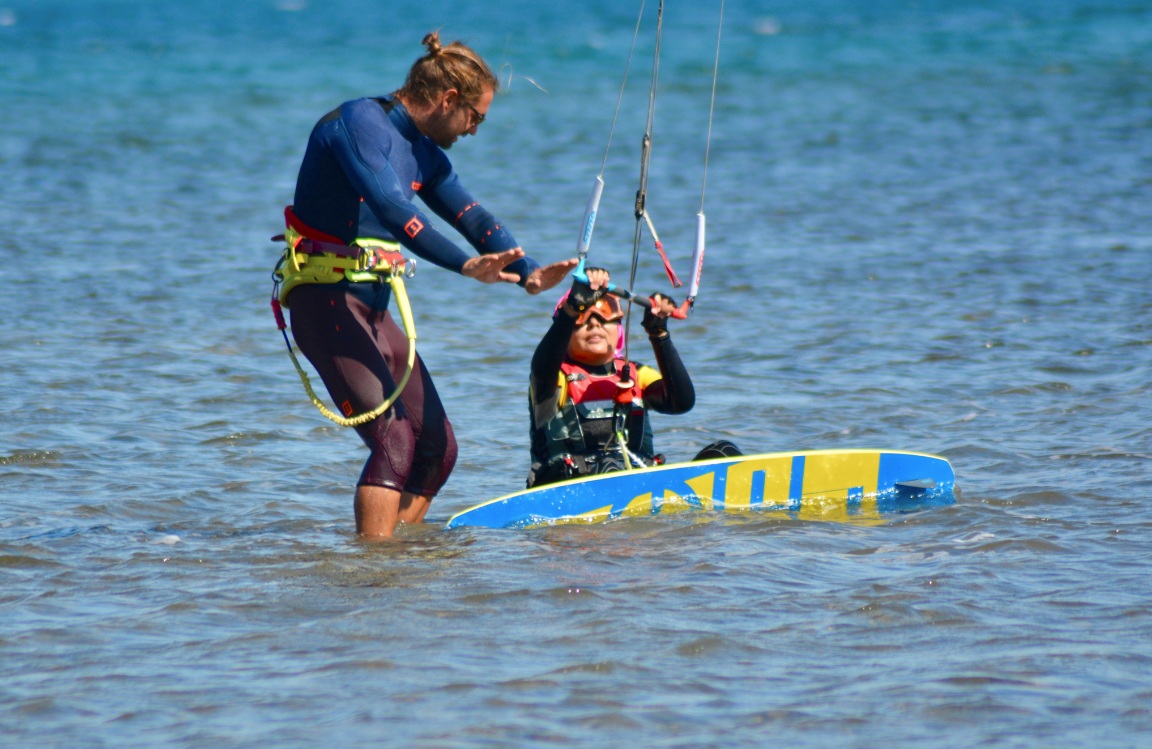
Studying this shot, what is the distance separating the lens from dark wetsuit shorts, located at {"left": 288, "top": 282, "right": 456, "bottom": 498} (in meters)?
5.44

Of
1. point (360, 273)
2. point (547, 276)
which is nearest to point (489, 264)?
point (547, 276)

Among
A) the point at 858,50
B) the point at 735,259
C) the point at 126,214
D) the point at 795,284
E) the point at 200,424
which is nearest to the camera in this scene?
the point at 200,424

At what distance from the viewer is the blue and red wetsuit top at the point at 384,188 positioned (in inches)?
200

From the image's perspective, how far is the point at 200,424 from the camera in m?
8.42

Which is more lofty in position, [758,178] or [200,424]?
[758,178]

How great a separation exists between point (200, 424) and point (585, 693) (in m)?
4.83

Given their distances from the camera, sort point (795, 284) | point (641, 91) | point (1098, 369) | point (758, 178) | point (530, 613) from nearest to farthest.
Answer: point (530, 613)
point (1098, 369)
point (795, 284)
point (758, 178)
point (641, 91)

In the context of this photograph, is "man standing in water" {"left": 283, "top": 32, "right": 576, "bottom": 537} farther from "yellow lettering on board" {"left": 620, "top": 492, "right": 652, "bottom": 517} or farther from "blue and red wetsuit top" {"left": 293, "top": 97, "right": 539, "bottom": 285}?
"yellow lettering on board" {"left": 620, "top": 492, "right": 652, "bottom": 517}

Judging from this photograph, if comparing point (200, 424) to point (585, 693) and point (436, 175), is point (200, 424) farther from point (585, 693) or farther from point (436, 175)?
point (585, 693)

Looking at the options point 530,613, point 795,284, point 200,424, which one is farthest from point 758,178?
point 530,613

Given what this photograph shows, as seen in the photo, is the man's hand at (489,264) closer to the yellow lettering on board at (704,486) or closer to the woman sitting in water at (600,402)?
the woman sitting in water at (600,402)

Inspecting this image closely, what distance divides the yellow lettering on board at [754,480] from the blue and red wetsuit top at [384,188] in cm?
164

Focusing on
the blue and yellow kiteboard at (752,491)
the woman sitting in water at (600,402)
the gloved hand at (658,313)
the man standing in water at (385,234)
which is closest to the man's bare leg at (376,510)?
Answer: the man standing in water at (385,234)

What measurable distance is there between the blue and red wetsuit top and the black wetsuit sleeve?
0.93m
